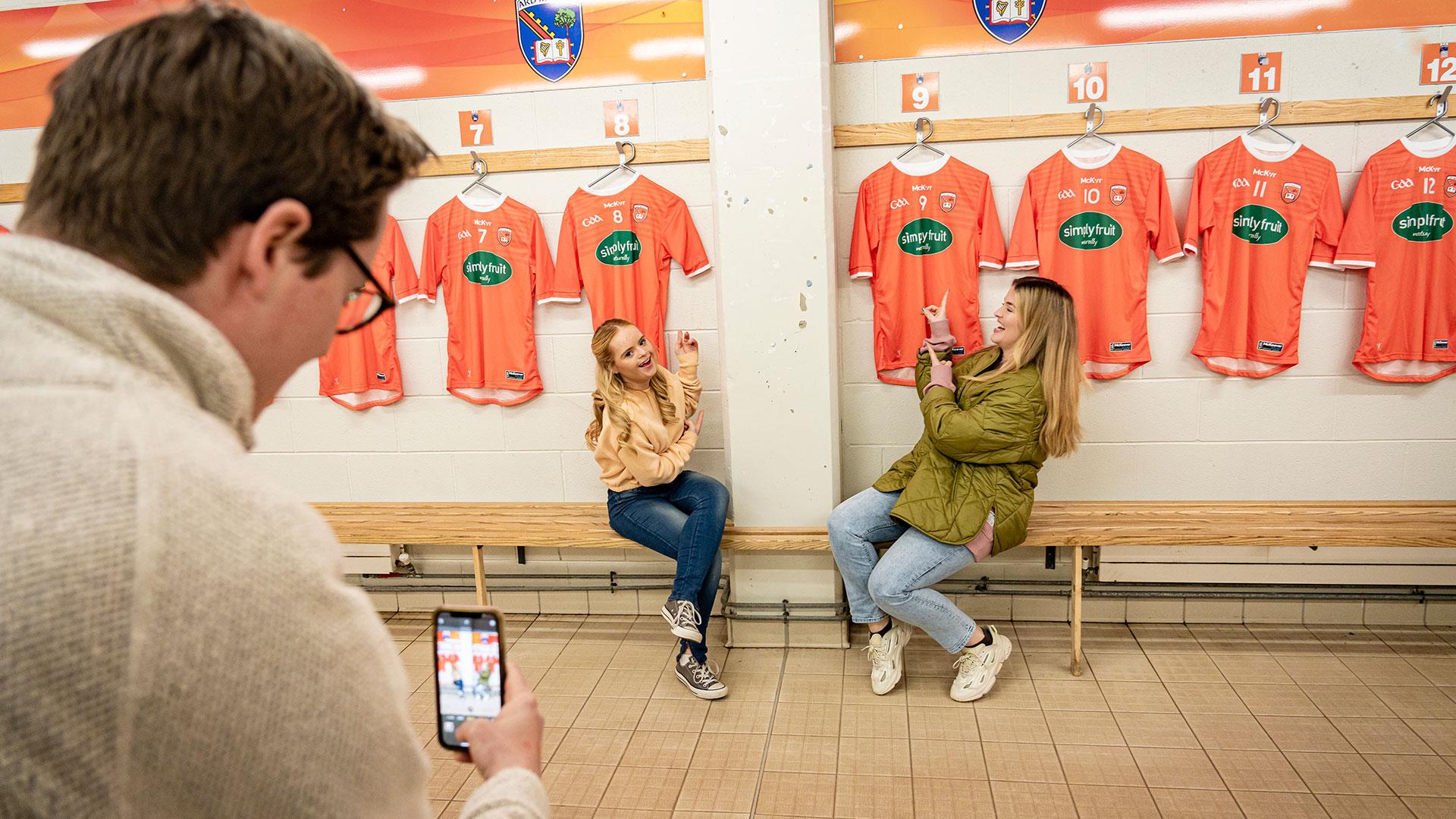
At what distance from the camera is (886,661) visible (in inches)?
114

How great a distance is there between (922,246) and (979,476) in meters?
0.92

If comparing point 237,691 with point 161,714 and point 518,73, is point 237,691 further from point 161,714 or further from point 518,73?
point 518,73

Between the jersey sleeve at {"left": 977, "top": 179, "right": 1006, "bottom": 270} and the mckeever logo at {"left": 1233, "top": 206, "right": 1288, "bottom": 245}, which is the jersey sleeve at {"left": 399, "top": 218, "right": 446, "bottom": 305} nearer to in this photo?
the jersey sleeve at {"left": 977, "top": 179, "right": 1006, "bottom": 270}

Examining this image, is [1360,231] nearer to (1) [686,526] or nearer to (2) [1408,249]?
(2) [1408,249]

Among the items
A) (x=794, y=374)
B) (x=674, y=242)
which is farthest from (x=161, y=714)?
(x=674, y=242)

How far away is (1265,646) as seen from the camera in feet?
10.3

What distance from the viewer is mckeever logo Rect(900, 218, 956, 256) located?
127 inches

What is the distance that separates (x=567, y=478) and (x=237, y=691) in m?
3.24

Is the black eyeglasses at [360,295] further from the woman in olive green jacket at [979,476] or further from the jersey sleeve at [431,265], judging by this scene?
the jersey sleeve at [431,265]

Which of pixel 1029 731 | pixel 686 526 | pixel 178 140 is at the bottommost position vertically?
pixel 1029 731

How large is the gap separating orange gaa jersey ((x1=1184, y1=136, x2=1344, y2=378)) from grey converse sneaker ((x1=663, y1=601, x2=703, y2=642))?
6.85 feet

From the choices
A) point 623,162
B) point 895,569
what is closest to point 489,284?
point 623,162

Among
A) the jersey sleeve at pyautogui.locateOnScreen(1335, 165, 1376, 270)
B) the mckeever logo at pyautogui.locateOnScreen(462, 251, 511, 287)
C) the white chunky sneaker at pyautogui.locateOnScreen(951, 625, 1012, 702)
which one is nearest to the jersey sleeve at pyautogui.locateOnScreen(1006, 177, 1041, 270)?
the jersey sleeve at pyautogui.locateOnScreen(1335, 165, 1376, 270)

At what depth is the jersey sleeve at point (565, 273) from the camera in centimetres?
341
